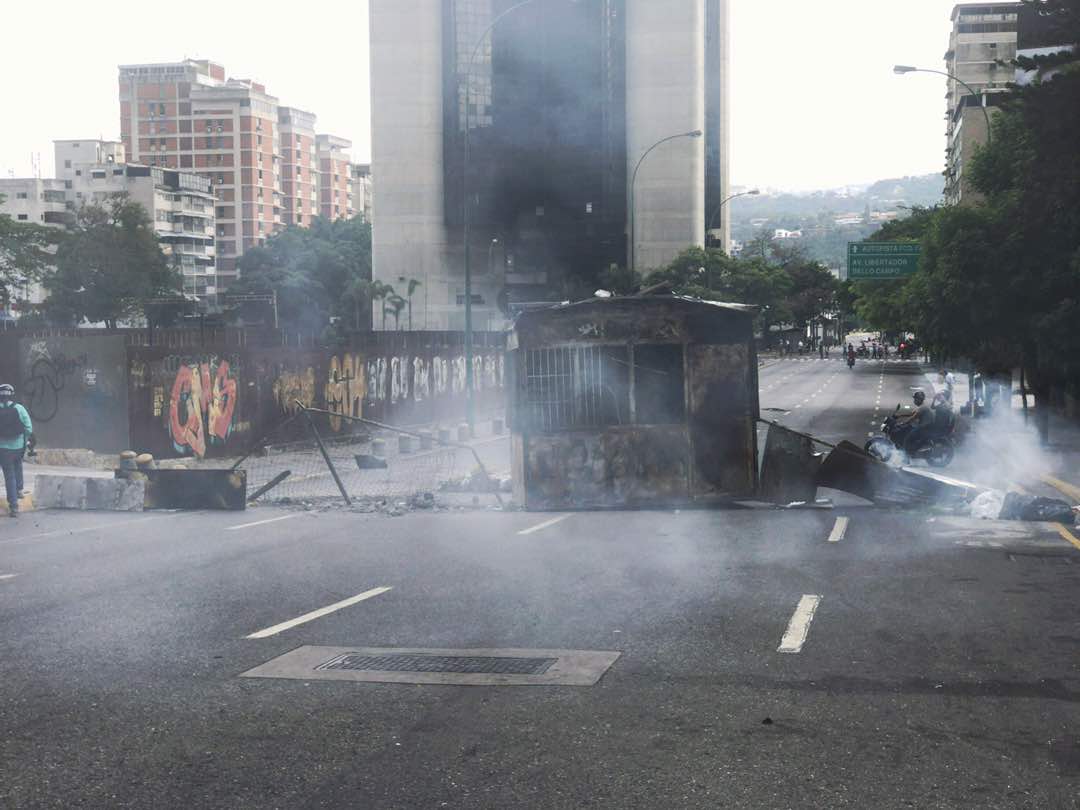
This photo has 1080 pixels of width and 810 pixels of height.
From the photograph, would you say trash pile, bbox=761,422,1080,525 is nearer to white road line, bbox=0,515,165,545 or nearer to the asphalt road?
the asphalt road

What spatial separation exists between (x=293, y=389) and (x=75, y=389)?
4221 millimetres

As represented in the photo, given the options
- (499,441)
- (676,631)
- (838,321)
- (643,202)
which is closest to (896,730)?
(676,631)

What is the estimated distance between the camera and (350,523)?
14766mm

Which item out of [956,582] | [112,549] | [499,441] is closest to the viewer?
[956,582]

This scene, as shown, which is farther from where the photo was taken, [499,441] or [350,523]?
[499,441]

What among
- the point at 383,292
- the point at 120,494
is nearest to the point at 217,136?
the point at 383,292

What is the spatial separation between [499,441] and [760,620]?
67.0 ft

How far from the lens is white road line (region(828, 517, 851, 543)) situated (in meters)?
12.6

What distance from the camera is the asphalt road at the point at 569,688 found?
5215 millimetres

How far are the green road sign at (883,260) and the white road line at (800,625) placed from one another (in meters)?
31.0

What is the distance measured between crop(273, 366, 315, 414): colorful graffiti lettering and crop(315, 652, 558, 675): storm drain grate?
18.0 m

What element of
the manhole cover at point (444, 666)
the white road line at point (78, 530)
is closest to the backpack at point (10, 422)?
the white road line at point (78, 530)

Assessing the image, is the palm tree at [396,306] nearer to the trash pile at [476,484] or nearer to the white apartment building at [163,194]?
the white apartment building at [163,194]

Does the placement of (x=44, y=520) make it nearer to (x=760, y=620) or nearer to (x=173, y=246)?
(x=760, y=620)
